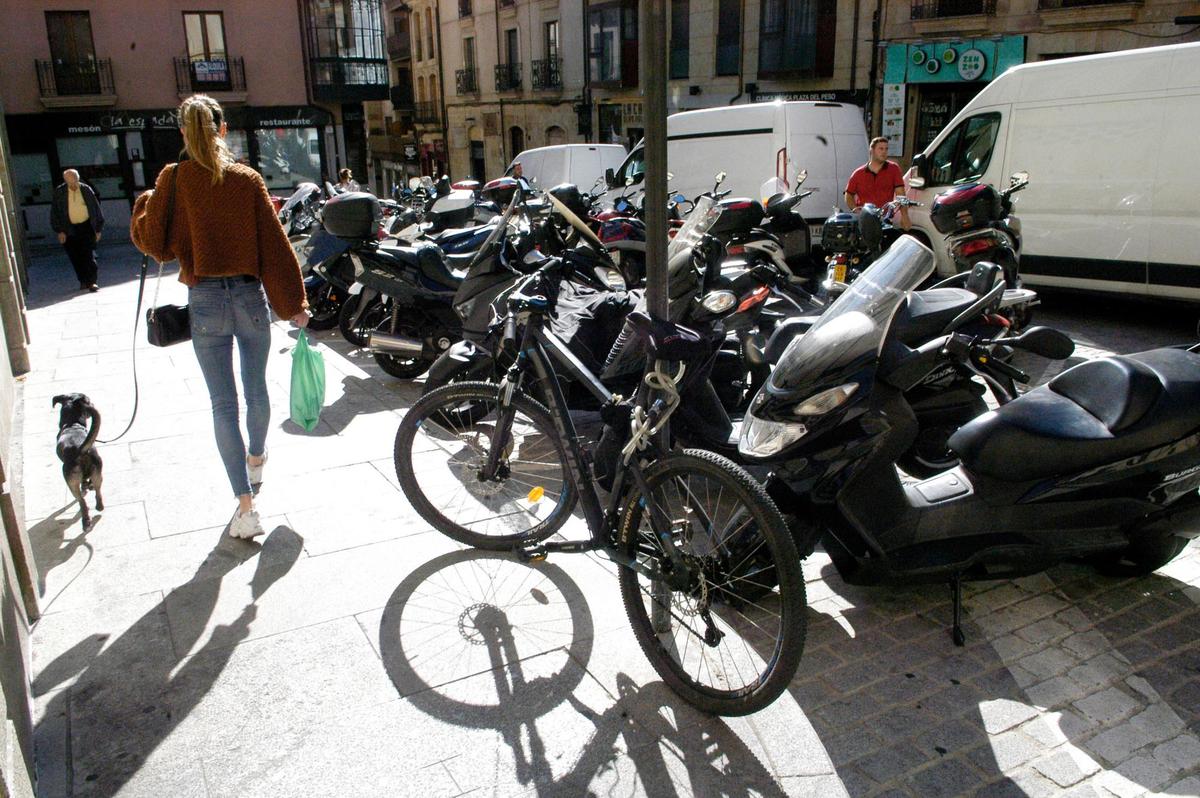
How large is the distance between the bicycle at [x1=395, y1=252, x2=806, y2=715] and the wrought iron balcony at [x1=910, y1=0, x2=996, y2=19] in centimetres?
1770

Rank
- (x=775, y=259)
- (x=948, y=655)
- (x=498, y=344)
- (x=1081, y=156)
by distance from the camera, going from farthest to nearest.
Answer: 1. (x=1081, y=156)
2. (x=775, y=259)
3. (x=498, y=344)
4. (x=948, y=655)

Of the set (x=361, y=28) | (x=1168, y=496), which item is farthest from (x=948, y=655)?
(x=361, y=28)

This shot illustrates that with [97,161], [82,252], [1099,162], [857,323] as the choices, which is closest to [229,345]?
[857,323]

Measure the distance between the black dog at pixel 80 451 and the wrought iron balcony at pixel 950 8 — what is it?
61.2 ft

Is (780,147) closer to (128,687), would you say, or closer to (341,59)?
(128,687)

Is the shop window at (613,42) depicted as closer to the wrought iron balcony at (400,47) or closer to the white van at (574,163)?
the white van at (574,163)

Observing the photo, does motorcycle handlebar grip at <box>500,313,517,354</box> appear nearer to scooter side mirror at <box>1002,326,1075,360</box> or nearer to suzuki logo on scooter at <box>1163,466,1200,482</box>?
scooter side mirror at <box>1002,326,1075,360</box>

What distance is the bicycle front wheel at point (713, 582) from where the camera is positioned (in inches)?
103

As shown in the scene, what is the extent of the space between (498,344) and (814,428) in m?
1.41

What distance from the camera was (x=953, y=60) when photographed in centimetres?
1906

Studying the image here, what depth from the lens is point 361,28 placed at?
31797 millimetres

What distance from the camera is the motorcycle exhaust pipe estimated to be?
264 inches

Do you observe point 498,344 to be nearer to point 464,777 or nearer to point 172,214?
point 172,214

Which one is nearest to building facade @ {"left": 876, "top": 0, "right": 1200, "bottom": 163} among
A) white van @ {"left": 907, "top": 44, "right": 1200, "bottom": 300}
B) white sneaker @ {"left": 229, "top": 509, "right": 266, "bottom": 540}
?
white van @ {"left": 907, "top": 44, "right": 1200, "bottom": 300}
